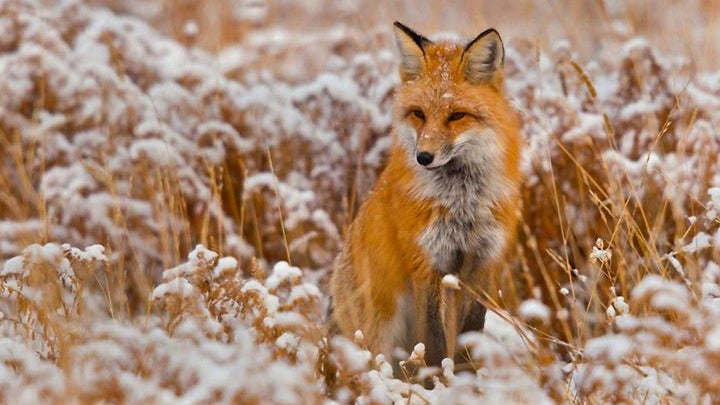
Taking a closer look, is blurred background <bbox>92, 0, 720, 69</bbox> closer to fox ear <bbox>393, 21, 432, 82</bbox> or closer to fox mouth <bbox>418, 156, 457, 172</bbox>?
fox ear <bbox>393, 21, 432, 82</bbox>

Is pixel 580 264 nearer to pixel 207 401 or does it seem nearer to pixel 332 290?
pixel 332 290

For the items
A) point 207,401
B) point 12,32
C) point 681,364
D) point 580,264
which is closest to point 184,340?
point 207,401

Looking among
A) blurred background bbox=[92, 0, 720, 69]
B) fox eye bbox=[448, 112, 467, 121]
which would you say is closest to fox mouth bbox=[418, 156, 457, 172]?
fox eye bbox=[448, 112, 467, 121]

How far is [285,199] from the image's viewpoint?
6.18 metres

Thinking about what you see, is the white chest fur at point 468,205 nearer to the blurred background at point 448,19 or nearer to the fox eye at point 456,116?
the fox eye at point 456,116

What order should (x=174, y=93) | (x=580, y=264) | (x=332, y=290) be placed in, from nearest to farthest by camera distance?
(x=332, y=290), (x=580, y=264), (x=174, y=93)

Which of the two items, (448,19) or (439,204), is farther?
(448,19)

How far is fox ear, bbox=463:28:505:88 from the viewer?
4242mm

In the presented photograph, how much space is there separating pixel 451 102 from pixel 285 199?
2243mm

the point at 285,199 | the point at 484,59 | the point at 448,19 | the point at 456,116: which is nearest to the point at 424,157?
the point at 456,116

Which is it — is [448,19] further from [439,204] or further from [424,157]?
[424,157]

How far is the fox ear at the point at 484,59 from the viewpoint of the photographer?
4242 mm

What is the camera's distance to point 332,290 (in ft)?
15.4

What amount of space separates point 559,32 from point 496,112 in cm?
868
